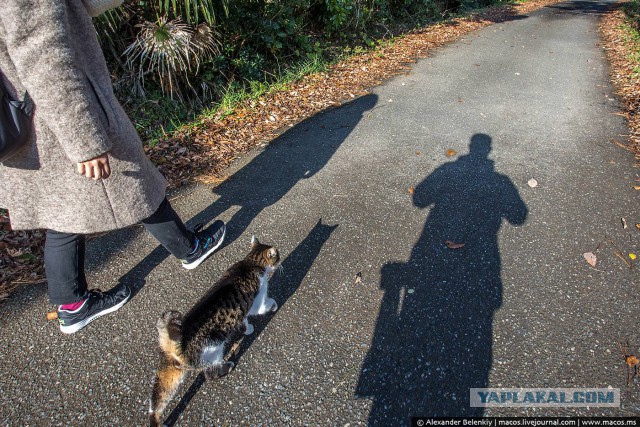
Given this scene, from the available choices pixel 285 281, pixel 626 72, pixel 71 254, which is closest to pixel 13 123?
pixel 71 254

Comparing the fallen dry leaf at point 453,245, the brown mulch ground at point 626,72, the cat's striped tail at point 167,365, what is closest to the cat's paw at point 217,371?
the cat's striped tail at point 167,365

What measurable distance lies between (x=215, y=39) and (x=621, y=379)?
6184mm

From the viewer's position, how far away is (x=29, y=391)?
6.75 feet

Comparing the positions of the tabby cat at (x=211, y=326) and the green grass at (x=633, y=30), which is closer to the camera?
the tabby cat at (x=211, y=326)

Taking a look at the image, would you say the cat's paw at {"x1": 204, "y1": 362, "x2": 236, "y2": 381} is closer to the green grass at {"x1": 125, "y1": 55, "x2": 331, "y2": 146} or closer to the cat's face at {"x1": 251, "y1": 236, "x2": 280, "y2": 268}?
the cat's face at {"x1": 251, "y1": 236, "x2": 280, "y2": 268}

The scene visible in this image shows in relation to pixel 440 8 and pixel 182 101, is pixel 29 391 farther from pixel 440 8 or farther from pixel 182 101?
pixel 440 8

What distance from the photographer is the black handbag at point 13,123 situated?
1546 millimetres

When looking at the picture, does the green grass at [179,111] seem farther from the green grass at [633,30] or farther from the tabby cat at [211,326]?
the green grass at [633,30]

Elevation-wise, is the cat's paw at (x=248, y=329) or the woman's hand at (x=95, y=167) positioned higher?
the woman's hand at (x=95, y=167)

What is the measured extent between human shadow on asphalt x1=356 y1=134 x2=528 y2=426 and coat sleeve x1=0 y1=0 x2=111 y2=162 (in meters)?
1.99

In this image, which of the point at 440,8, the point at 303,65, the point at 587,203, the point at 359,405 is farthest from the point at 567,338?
the point at 440,8

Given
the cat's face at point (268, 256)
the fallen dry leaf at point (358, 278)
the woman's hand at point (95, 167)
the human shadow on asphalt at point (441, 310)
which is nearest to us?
the woman's hand at point (95, 167)

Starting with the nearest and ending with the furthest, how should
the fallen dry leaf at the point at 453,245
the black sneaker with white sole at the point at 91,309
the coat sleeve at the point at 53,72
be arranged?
the coat sleeve at the point at 53,72 → the black sneaker with white sole at the point at 91,309 → the fallen dry leaf at the point at 453,245

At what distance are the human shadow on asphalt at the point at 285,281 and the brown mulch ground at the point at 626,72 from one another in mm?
3525
